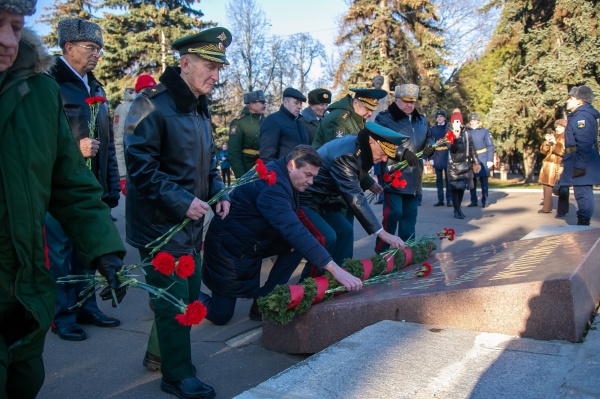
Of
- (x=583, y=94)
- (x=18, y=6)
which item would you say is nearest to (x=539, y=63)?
(x=583, y=94)

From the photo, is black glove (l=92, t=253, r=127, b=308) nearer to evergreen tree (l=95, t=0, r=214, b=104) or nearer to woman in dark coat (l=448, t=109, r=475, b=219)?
woman in dark coat (l=448, t=109, r=475, b=219)

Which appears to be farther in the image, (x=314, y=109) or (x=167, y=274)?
(x=314, y=109)

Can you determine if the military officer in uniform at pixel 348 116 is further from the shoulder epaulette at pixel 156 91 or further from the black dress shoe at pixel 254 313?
the shoulder epaulette at pixel 156 91

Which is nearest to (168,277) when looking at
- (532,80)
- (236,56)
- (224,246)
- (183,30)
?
(224,246)

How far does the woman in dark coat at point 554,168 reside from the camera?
33.5 feet

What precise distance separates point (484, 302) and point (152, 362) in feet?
6.80

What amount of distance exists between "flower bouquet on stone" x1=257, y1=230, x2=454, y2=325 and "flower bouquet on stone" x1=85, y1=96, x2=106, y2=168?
5.64 ft

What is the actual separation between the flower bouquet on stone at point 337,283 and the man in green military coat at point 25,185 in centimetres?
177

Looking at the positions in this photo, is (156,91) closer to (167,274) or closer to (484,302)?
(167,274)

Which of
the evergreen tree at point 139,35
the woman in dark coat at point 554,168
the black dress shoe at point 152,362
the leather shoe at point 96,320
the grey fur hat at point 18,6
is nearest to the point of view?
the grey fur hat at point 18,6

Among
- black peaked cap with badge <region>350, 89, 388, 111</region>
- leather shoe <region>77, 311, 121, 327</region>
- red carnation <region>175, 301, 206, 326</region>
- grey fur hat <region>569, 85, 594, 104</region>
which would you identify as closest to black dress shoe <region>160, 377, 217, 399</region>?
red carnation <region>175, 301, 206, 326</region>

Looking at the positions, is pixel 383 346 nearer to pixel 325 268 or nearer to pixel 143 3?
pixel 325 268

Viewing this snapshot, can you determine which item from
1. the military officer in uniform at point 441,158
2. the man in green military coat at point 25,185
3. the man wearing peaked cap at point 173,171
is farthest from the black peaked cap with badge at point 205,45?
the military officer in uniform at point 441,158

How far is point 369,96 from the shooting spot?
6500 mm
